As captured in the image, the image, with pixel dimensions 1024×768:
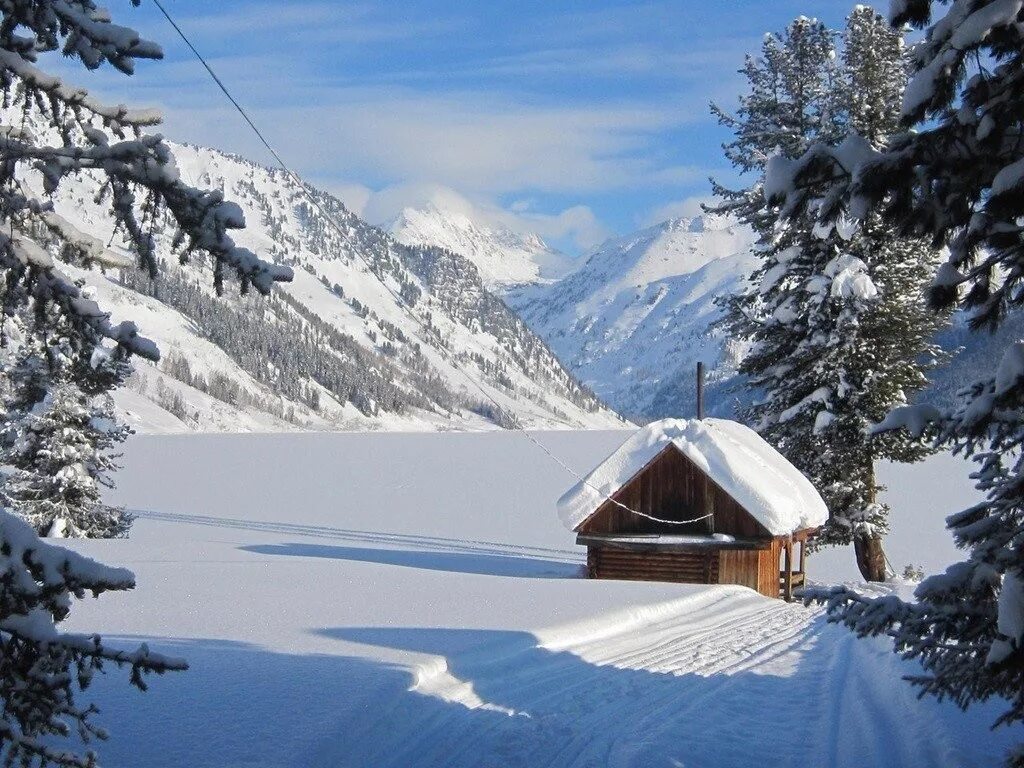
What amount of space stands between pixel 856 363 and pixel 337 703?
18.2m

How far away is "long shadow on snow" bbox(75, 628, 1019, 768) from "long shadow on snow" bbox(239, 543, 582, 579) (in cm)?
1351

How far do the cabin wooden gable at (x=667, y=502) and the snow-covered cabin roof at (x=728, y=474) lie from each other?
10.0 inches

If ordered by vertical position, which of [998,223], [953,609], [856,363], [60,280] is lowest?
[953,609]

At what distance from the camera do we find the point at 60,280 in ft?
19.4

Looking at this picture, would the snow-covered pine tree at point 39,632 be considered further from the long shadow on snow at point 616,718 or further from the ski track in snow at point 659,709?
the ski track in snow at point 659,709

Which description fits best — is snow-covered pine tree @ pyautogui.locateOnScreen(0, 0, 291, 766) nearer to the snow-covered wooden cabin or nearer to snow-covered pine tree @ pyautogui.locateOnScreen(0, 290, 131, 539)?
snow-covered pine tree @ pyautogui.locateOnScreen(0, 290, 131, 539)

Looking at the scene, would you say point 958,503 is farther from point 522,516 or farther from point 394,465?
point 394,465

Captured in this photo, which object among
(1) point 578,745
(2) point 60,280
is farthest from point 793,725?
(2) point 60,280

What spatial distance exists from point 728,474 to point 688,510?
1.47 m

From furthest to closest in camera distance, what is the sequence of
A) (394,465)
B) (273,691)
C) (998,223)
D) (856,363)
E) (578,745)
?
(394,465), (856,363), (273,691), (578,745), (998,223)

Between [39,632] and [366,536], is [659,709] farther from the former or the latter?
[366,536]

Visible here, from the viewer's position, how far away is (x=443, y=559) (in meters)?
29.6

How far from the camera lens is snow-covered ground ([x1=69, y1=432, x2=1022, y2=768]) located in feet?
28.8

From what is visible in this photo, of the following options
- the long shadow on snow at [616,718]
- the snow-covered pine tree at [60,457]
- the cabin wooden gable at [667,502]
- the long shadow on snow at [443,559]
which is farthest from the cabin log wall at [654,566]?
the snow-covered pine tree at [60,457]
